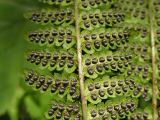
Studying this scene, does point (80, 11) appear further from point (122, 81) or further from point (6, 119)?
point (6, 119)

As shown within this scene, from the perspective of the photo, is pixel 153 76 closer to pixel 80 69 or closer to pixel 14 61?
pixel 80 69

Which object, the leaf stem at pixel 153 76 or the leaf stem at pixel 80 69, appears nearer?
the leaf stem at pixel 80 69

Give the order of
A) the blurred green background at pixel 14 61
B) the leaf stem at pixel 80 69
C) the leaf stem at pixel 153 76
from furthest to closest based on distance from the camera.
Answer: the blurred green background at pixel 14 61
the leaf stem at pixel 153 76
the leaf stem at pixel 80 69

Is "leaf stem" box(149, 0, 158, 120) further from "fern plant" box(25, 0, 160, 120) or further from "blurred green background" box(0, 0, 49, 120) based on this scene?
"blurred green background" box(0, 0, 49, 120)

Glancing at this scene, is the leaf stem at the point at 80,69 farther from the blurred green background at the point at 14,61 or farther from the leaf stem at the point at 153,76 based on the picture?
the blurred green background at the point at 14,61

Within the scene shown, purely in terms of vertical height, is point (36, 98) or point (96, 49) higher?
point (96, 49)

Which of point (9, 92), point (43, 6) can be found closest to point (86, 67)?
point (43, 6)

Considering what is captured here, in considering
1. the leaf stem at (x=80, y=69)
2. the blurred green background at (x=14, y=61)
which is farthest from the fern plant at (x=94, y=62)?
the blurred green background at (x=14, y=61)
